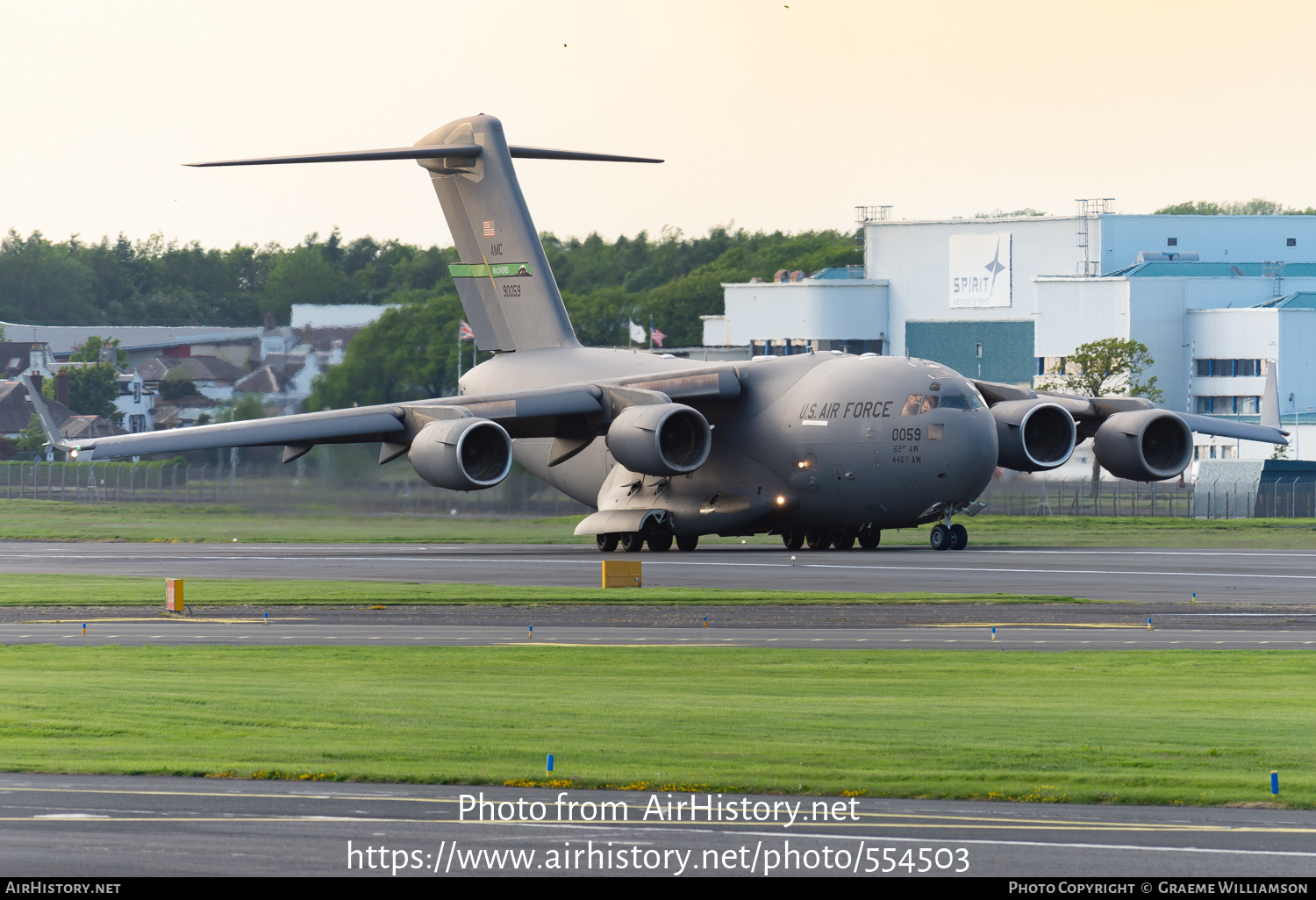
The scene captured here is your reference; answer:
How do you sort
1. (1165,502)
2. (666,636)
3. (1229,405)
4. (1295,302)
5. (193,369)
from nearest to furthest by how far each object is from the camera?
(666,636), (1165,502), (1295,302), (193,369), (1229,405)

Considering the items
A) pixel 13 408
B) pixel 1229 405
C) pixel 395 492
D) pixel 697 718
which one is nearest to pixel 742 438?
pixel 395 492

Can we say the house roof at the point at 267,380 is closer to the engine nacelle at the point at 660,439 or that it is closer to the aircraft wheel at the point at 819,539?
the aircraft wheel at the point at 819,539

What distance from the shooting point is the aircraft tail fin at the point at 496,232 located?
49656 millimetres

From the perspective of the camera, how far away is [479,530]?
49875 millimetres

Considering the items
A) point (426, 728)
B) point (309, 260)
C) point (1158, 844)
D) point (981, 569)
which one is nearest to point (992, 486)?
point (981, 569)

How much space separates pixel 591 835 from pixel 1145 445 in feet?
120

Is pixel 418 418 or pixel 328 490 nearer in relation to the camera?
pixel 418 418

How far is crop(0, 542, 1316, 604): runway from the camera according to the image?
1286 inches

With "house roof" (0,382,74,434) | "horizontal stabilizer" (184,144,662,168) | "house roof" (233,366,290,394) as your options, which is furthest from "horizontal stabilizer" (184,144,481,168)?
"house roof" (0,382,74,434)

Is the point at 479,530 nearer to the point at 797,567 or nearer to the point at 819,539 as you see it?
the point at 819,539

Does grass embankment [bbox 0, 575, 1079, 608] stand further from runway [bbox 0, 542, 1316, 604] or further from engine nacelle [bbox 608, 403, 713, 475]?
engine nacelle [bbox 608, 403, 713, 475]

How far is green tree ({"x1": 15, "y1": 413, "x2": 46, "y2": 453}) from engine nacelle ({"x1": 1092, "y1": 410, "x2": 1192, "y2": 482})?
64.1 metres

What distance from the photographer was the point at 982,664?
21188 mm
